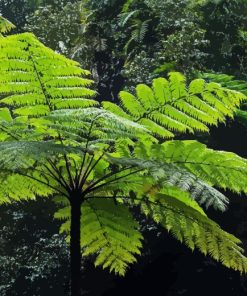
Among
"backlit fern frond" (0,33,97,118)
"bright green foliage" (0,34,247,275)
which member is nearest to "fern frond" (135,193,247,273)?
"bright green foliage" (0,34,247,275)

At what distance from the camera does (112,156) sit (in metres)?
2.81

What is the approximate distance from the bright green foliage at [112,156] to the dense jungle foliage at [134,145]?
0.04 feet

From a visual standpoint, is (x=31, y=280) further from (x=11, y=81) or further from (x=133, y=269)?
(x=11, y=81)

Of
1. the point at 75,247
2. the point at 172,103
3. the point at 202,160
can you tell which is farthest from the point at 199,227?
the point at 172,103

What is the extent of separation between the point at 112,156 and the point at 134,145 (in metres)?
0.59

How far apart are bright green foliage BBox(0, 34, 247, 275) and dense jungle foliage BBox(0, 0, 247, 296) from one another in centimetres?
A: 1

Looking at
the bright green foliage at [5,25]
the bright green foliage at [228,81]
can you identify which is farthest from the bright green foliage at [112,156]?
the bright green foliage at [5,25]

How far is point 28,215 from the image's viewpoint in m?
9.34

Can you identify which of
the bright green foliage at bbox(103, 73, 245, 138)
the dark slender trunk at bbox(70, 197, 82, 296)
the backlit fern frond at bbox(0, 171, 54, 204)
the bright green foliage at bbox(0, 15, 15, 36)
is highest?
the bright green foliage at bbox(0, 15, 15, 36)

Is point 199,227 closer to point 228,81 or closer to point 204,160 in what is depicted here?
point 204,160

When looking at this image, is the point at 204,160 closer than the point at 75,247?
No

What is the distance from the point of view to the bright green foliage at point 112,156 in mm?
2871

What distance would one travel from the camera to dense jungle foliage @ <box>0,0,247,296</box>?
9.57 feet

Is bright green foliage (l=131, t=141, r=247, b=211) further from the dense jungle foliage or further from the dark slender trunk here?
the dark slender trunk
